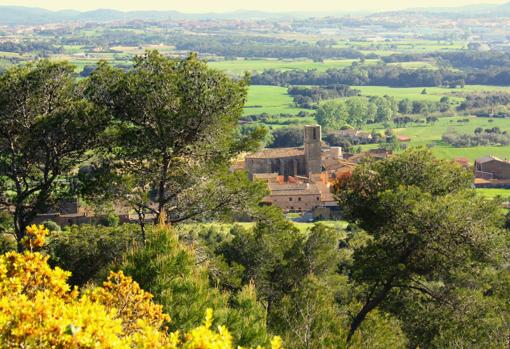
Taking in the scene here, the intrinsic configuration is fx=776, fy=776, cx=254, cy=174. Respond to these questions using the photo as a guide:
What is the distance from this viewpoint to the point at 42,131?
1484cm

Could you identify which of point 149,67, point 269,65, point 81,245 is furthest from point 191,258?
point 269,65

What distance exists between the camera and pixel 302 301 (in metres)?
12.8

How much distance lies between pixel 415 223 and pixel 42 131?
7194 millimetres

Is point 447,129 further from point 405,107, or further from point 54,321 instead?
point 54,321

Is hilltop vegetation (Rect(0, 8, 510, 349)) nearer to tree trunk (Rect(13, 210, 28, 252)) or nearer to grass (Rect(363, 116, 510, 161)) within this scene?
tree trunk (Rect(13, 210, 28, 252))

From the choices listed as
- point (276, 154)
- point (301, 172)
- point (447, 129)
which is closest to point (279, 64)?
point (447, 129)

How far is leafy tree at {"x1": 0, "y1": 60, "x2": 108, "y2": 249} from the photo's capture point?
1486 cm

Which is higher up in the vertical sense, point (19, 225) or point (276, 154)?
point (19, 225)

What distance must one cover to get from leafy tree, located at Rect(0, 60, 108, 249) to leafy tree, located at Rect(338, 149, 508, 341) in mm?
5188

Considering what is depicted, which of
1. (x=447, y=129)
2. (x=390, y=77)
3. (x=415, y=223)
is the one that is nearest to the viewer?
(x=415, y=223)

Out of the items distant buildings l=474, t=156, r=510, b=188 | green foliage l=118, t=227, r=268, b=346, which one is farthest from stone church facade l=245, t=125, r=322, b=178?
green foliage l=118, t=227, r=268, b=346

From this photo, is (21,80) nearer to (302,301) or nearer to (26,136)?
(26,136)

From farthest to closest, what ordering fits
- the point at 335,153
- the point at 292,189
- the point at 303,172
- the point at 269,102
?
the point at 269,102, the point at 335,153, the point at 303,172, the point at 292,189

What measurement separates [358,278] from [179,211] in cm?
383
